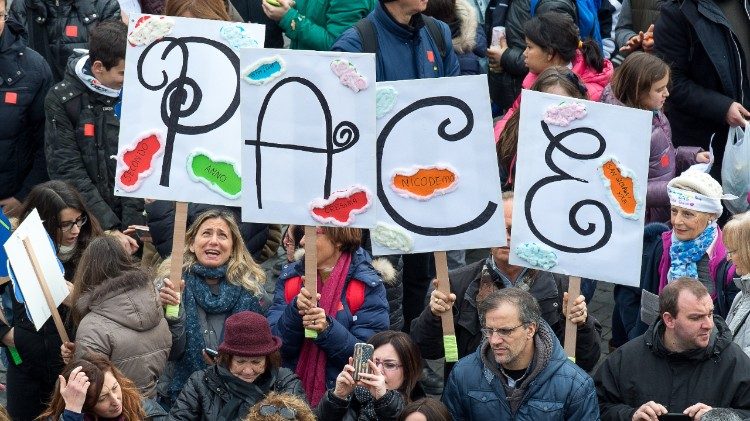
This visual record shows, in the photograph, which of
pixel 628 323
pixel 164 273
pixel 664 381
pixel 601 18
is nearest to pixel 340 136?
pixel 164 273

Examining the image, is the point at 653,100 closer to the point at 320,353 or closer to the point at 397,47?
the point at 397,47

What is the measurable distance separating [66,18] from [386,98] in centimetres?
400

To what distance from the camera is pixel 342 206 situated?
6.45 meters

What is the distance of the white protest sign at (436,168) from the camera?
6.44 metres

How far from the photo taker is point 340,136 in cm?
641

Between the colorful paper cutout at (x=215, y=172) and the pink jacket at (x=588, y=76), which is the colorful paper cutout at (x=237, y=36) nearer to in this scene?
the colorful paper cutout at (x=215, y=172)

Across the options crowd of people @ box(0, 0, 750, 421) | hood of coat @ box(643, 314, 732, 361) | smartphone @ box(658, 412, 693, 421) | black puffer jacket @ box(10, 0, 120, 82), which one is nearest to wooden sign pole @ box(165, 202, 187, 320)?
crowd of people @ box(0, 0, 750, 421)

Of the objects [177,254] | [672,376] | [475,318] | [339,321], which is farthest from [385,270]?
[672,376]

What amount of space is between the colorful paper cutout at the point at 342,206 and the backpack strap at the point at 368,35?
1949 millimetres

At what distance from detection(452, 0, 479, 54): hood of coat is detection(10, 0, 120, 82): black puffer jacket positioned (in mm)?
2453

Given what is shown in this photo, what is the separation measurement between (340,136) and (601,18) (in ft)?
14.7

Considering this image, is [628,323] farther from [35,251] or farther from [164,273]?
[35,251]

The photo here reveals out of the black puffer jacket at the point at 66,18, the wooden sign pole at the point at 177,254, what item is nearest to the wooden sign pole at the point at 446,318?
the wooden sign pole at the point at 177,254

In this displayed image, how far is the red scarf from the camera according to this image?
22.8ft
